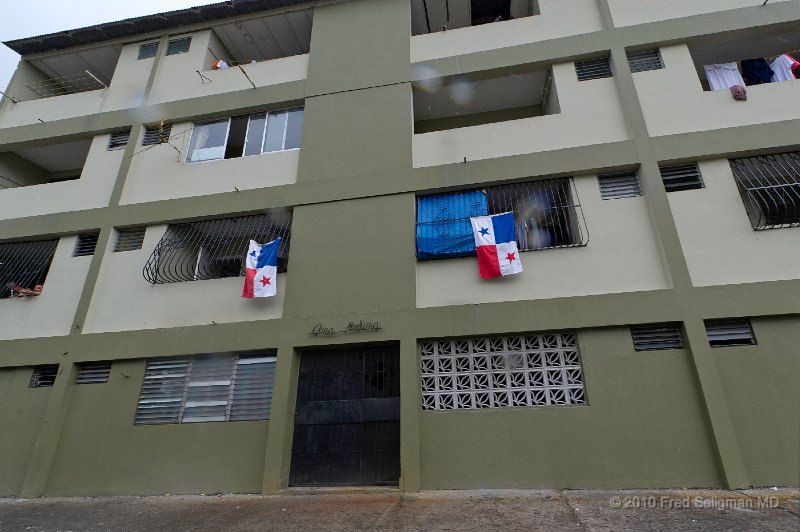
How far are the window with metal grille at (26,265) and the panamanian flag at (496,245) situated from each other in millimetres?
9639

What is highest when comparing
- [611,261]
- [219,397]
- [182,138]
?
[182,138]

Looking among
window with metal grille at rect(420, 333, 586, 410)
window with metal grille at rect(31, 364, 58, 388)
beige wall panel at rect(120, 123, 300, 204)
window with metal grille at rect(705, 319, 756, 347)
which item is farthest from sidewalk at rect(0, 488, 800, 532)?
beige wall panel at rect(120, 123, 300, 204)

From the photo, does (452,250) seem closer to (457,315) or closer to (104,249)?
(457,315)

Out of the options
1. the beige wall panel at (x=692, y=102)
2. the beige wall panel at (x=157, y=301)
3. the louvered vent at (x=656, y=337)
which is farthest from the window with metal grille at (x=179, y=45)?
the louvered vent at (x=656, y=337)

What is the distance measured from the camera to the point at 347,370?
25.3 ft

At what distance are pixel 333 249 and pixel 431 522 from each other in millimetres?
4938

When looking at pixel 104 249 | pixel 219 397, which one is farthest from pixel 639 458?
pixel 104 249

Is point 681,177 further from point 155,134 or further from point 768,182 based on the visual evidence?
point 155,134

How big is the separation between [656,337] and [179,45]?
13.0 m

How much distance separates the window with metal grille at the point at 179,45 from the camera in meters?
11.5

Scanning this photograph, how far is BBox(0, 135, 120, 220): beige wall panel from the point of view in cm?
1005

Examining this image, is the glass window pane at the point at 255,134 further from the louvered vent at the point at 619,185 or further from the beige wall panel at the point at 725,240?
the beige wall panel at the point at 725,240

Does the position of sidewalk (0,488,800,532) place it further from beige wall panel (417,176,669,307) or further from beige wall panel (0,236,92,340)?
beige wall panel (0,236,92,340)

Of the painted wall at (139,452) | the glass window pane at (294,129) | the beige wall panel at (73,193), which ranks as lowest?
the painted wall at (139,452)
